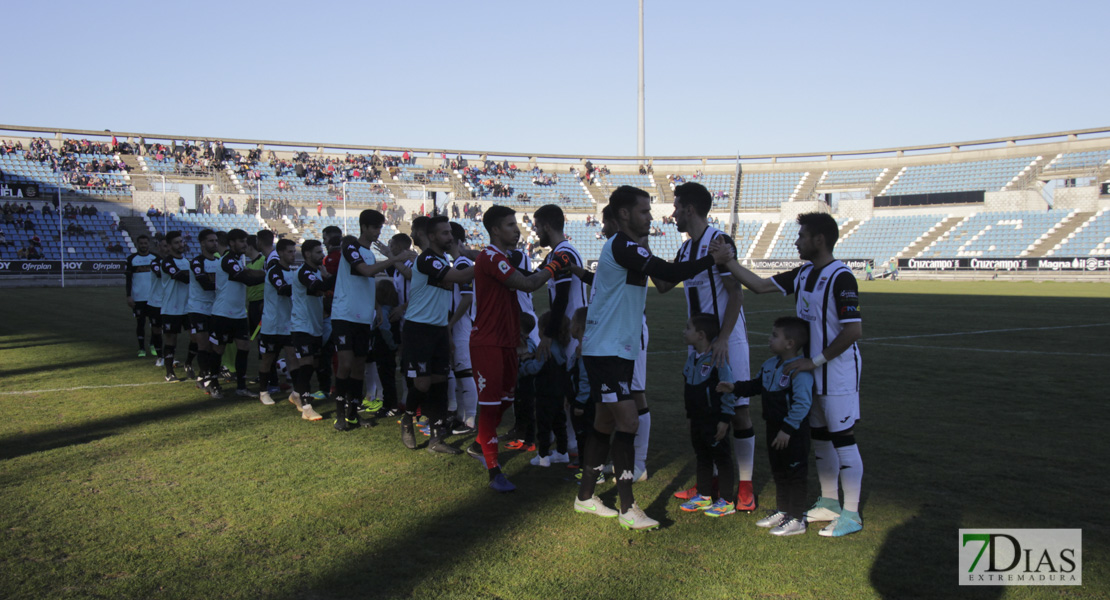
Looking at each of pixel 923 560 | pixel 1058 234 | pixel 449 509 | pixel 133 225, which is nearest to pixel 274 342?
pixel 449 509

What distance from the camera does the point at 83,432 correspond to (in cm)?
717

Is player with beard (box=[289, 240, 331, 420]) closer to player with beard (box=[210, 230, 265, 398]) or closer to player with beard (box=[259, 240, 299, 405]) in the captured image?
player with beard (box=[259, 240, 299, 405])

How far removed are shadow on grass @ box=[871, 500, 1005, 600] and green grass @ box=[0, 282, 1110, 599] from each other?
0.5 inches

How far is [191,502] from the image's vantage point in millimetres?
5133

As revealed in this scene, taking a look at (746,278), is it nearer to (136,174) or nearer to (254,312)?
(254,312)

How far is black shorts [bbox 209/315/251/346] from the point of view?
30.6ft

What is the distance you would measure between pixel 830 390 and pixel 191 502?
4300 mm

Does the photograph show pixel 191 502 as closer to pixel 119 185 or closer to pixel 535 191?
pixel 119 185

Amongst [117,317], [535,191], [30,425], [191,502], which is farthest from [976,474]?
[535,191]

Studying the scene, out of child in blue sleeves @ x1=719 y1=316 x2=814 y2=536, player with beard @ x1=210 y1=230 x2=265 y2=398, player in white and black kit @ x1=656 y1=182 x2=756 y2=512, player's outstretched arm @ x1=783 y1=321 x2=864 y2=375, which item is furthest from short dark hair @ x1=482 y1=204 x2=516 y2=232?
player with beard @ x1=210 y1=230 x2=265 y2=398

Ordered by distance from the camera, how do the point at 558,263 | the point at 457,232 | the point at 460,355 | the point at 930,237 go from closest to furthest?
the point at 558,263
the point at 457,232
the point at 460,355
the point at 930,237

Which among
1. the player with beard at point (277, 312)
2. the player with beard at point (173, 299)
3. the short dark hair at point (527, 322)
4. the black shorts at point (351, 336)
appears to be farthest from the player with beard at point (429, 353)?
the player with beard at point (173, 299)

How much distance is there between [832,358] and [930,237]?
53.0 metres

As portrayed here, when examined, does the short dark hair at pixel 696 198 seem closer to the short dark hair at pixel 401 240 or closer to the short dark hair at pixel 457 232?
the short dark hair at pixel 457 232
